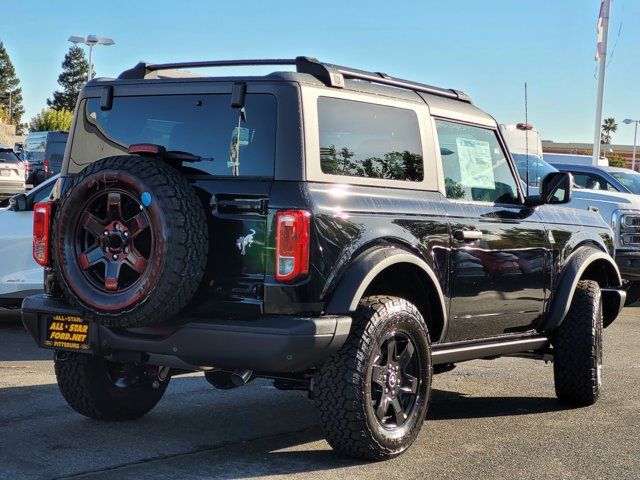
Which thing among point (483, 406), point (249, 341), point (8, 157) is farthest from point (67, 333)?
point (8, 157)

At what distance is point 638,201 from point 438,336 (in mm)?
8531

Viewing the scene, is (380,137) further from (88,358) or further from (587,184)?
(587,184)

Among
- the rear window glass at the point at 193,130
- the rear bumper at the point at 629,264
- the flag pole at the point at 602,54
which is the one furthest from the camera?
the flag pole at the point at 602,54

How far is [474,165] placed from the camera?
645 cm

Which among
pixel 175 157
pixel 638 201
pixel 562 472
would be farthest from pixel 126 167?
pixel 638 201

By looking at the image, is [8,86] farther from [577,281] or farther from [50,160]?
[577,281]

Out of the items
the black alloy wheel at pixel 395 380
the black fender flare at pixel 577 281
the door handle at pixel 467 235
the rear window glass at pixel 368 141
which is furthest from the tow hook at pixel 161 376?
the black fender flare at pixel 577 281

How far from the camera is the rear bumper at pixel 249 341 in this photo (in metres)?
4.79

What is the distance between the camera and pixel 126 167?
496 centimetres

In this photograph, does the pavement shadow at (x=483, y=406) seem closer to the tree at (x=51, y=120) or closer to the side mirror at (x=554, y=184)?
the side mirror at (x=554, y=184)

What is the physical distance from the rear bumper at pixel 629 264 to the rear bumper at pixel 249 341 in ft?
28.0

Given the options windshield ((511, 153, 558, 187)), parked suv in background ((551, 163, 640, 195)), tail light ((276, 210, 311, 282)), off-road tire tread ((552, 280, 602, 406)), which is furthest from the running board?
parked suv in background ((551, 163, 640, 195))

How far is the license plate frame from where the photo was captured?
5.28 m

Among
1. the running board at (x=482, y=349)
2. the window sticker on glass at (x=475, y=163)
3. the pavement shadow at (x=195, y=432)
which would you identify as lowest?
the pavement shadow at (x=195, y=432)
